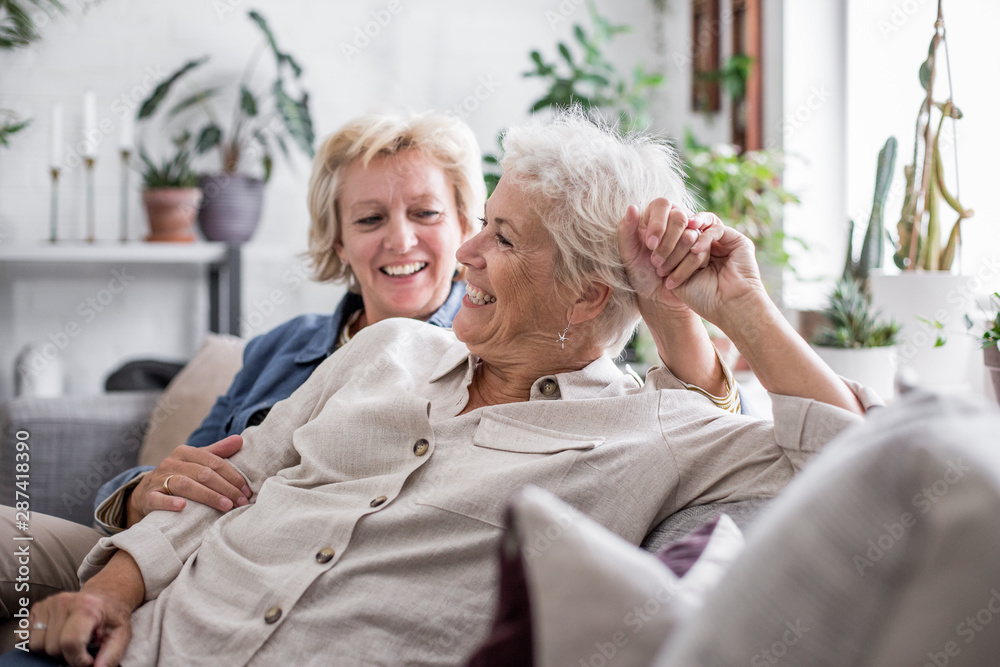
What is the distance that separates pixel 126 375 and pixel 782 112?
268 cm

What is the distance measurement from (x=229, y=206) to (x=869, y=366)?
8.63 feet

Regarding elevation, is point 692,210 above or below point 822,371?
above

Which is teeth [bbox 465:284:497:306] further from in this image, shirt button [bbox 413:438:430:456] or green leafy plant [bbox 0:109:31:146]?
green leafy plant [bbox 0:109:31:146]

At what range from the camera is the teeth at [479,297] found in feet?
4.58

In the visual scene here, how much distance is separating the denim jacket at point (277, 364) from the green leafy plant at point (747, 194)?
1.27 m

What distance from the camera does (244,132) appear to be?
3.80 metres

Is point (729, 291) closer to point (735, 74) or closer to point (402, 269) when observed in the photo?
point (402, 269)

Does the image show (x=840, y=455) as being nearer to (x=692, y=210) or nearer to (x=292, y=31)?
(x=692, y=210)

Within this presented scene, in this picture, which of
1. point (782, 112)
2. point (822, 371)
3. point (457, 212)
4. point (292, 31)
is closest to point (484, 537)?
point (822, 371)

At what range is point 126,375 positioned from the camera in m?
2.77

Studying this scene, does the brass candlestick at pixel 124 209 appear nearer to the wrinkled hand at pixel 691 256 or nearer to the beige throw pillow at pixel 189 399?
the beige throw pillow at pixel 189 399

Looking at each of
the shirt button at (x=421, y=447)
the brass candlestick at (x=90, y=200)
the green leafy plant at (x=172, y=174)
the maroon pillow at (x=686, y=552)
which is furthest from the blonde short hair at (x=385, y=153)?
the brass candlestick at (x=90, y=200)

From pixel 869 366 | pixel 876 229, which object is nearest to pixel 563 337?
pixel 869 366

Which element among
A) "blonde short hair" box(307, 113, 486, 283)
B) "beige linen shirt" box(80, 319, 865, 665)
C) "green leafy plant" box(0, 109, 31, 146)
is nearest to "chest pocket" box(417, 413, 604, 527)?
"beige linen shirt" box(80, 319, 865, 665)
